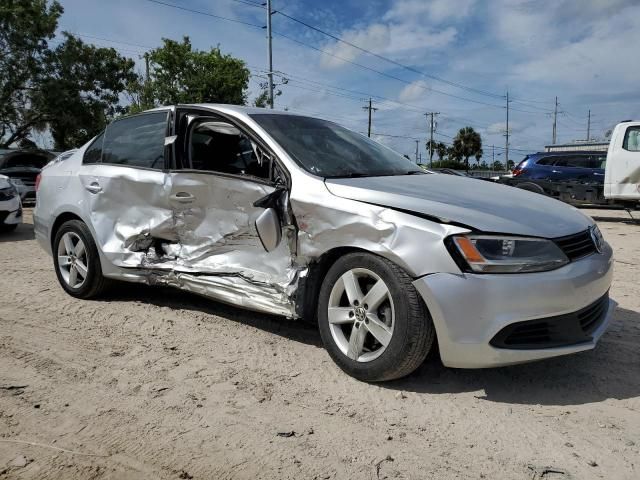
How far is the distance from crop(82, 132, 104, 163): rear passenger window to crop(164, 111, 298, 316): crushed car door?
1065 mm

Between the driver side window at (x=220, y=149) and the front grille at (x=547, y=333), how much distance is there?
1.94 meters

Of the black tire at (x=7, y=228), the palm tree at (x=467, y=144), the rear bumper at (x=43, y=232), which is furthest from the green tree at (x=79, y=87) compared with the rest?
the palm tree at (x=467, y=144)

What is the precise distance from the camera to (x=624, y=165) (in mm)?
10945

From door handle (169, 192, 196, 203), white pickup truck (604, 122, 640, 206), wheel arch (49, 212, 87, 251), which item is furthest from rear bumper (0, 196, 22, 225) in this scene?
white pickup truck (604, 122, 640, 206)

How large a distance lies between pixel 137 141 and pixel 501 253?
10.1 ft

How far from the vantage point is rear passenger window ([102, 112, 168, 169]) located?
4.14 m

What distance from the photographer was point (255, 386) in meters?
2.96

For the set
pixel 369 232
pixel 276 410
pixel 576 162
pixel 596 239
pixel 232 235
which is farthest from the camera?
pixel 576 162

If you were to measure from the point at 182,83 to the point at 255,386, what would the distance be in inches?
1156

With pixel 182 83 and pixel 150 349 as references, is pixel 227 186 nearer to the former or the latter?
pixel 150 349

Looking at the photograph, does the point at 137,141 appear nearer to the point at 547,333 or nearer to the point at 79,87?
the point at 547,333

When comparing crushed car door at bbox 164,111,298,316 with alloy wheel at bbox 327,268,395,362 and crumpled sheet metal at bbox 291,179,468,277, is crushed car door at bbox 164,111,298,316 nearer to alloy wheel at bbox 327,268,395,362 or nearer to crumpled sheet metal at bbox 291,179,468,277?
crumpled sheet metal at bbox 291,179,468,277

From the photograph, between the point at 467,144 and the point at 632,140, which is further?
the point at 467,144

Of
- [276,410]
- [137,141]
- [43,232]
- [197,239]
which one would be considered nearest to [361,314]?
[276,410]
